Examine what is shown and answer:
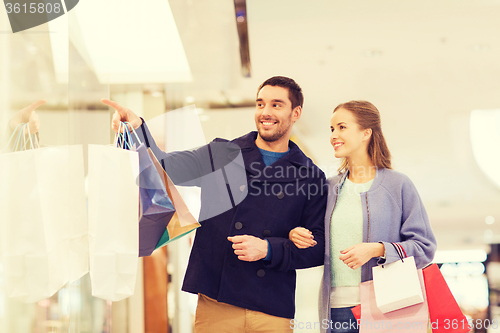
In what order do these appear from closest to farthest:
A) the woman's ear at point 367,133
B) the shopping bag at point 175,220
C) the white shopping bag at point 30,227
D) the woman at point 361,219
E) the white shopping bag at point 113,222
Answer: the white shopping bag at point 30,227, the white shopping bag at point 113,222, the shopping bag at point 175,220, the woman at point 361,219, the woman's ear at point 367,133

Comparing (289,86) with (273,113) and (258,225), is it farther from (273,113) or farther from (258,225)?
(258,225)

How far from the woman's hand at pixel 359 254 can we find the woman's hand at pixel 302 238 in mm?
139

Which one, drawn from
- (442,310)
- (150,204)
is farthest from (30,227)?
(442,310)

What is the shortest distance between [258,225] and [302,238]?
218mm

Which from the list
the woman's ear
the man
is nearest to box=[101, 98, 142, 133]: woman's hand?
the man

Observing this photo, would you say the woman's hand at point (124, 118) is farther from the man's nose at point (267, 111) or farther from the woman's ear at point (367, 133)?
the woman's ear at point (367, 133)

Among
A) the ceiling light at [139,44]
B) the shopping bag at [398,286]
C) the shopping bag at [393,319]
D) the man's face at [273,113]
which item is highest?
the ceiling light at [139,44]

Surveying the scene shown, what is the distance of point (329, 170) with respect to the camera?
3145mm

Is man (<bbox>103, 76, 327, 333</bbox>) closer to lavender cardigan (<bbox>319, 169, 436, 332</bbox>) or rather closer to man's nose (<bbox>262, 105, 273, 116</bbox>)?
man's nose (<bbox>262, 105, 273, 116</bbox>)

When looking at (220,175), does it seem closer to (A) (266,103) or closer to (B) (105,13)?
(A) (266,103)

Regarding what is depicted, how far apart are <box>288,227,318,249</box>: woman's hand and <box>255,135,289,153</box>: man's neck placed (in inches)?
16.8

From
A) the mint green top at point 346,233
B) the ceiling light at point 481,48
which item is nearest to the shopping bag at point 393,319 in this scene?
the mint green top at point 346,233

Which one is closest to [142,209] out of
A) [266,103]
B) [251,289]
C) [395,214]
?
[251,289]

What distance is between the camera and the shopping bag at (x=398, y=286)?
178 cm
